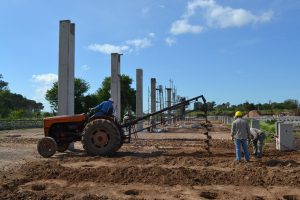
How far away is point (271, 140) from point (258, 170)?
40.4ft

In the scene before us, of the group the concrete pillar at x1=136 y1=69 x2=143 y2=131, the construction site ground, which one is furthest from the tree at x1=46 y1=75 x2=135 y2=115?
the construction site ground

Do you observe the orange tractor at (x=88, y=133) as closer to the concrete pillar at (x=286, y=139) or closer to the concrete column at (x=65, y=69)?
the concrete column at (x=65, y=69)

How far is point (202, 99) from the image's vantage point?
51.1 feet

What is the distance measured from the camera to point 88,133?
14.9 meters

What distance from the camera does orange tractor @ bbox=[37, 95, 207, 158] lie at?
→ 48.9 ft

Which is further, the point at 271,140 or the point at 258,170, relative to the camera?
the point at 271,140

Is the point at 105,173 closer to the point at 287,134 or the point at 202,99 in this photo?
the point at 202,99

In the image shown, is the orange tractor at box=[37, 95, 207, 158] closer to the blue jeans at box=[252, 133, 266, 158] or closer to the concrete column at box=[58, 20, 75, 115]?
the blue jeans at box=[252, 133, 266, 158]

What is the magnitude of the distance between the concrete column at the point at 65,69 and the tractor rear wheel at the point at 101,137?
12.9 ft

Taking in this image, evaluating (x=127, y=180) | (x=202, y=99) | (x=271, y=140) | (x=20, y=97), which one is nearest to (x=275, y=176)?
(x=127, y=180)

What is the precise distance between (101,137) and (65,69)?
4.83 meters

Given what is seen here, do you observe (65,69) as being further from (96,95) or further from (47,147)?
(96,95)

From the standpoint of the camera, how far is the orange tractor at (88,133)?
14.9 meters

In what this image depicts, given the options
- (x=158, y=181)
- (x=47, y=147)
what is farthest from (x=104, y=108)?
(x=158, y=181)
